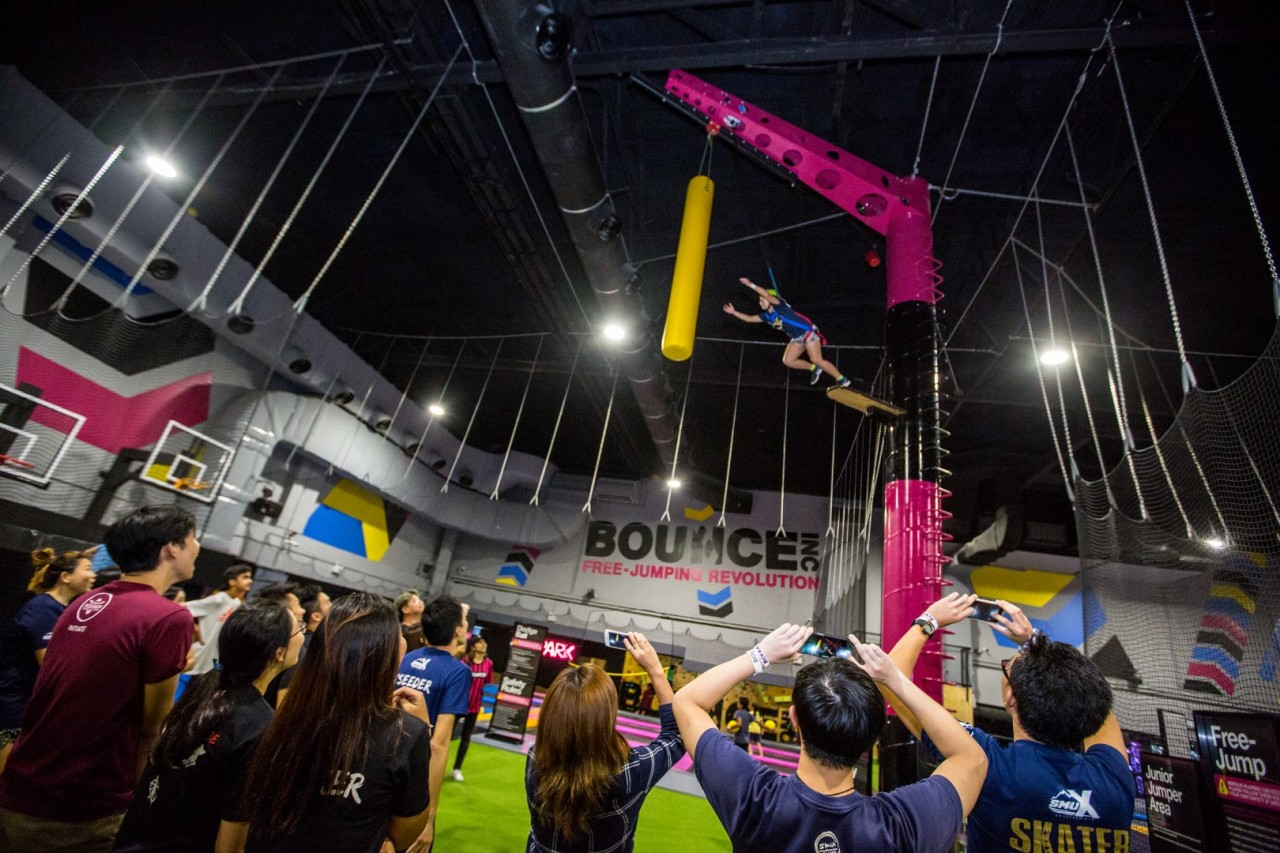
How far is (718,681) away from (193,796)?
141 cm

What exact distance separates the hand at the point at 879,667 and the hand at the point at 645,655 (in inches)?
23.1

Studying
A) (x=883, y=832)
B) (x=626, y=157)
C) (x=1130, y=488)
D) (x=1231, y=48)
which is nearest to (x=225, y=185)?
(x=626, y=157)

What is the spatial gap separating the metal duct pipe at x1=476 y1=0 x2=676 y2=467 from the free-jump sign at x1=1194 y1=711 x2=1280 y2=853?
536cm

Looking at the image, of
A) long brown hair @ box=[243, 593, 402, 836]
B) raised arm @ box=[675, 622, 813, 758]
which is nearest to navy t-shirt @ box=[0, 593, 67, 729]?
long brown hair @ box=[243, 593, 402, 836]

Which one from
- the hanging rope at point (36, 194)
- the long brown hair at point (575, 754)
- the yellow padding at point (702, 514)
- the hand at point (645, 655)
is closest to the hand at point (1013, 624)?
the hand at point (645, 655)

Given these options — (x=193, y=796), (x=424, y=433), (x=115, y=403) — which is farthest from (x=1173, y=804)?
(x=424, y=433)

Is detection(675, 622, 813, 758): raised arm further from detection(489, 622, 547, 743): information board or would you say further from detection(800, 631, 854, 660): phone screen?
detection(489, 622, 547, 743): information board

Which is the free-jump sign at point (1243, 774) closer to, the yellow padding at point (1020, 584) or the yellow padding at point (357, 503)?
the yellow padding at point (1020, 584)

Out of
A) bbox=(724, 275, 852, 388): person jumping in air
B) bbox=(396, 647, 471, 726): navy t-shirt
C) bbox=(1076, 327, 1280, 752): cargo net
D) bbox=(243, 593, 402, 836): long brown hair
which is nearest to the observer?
bbox=(243, 593, 402, 836): long brown hair

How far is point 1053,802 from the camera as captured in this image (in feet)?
4.80

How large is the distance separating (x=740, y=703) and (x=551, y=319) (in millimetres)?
8210

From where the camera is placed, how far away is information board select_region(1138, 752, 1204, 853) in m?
3.45

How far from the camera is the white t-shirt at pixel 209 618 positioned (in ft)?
18.4

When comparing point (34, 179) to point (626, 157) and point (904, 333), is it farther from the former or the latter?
point (904, 333)
